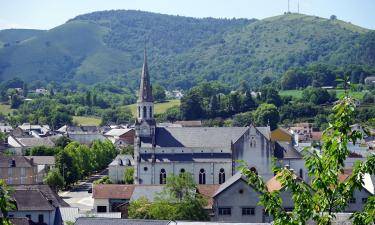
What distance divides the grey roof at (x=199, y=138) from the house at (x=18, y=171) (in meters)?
14.4

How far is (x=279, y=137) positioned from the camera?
320 feet

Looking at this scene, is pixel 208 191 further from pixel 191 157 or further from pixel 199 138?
pixel 199 138

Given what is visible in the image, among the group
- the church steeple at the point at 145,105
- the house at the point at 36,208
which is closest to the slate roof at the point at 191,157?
the church steeple at the point at 145,105

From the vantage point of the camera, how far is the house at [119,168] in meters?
78.5

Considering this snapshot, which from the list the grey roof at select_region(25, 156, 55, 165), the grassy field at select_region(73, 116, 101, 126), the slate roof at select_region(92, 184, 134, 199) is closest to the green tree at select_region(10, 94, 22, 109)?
the grassy field at select_region(73, 116, 101, 126)

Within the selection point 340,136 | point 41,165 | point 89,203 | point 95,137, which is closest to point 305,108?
point 95,137

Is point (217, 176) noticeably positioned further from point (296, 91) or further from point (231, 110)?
point (296, 91)

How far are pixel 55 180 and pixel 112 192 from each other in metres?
13.9

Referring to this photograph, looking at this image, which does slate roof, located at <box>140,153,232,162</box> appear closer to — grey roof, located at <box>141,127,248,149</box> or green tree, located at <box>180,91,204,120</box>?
grey roof, located at <box>141,127,248,149</box>

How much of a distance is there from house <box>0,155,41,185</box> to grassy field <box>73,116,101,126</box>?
3545 inches

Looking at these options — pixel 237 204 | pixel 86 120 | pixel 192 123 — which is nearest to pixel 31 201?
pixel 237 204

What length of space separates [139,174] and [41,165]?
18.3m

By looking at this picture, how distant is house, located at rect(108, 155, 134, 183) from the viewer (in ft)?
258

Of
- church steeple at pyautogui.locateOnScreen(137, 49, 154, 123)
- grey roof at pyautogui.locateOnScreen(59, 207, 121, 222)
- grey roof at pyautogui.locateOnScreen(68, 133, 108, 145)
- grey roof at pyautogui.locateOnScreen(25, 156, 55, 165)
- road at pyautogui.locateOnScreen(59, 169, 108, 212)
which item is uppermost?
church steeple at pyautogui.locateOnScreen(137, 49, 154, 123)
